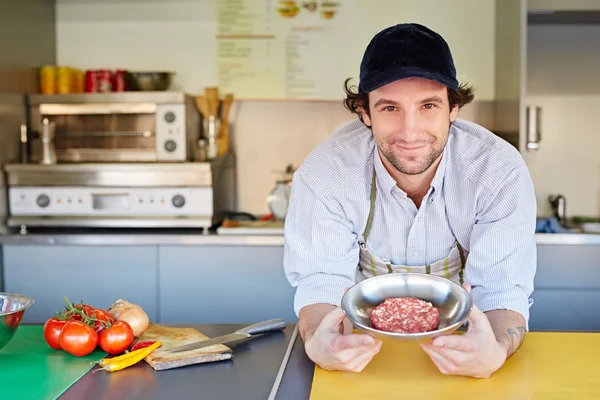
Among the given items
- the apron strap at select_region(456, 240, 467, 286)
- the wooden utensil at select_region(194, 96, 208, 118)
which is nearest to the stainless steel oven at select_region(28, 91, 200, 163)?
the wooden utensil at select_region(194, 96, 208, 118)

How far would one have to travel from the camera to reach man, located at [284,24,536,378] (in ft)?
4.68

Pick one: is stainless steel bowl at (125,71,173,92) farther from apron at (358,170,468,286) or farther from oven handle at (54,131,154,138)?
apron at (358,170,468,286)

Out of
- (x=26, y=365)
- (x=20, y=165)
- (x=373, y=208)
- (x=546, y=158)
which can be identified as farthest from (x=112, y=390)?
(x=546, y=158)

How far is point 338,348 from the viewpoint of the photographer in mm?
1194

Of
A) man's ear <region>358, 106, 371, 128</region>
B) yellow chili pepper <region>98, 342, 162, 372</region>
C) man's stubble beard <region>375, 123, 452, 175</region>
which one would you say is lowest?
yellow chili pepper <region>98, 342, 162, 372</region>

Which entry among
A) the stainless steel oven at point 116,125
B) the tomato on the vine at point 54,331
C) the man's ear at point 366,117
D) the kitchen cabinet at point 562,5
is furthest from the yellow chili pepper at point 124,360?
the kitchen cabinet at point 562,5

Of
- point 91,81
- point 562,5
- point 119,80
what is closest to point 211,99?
point 119,80

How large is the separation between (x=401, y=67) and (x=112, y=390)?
770 mm

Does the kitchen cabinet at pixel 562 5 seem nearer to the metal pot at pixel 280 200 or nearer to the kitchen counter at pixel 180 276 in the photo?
the kitchen counter at pixel 180 276

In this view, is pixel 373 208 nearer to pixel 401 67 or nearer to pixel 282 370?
pixel 401 67

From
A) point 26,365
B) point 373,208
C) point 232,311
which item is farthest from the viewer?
point 232,311

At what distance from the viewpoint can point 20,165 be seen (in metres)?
2.83

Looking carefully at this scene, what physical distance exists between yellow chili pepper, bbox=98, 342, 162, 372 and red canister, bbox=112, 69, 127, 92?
207cm

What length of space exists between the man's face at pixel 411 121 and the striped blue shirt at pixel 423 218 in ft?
0.49
